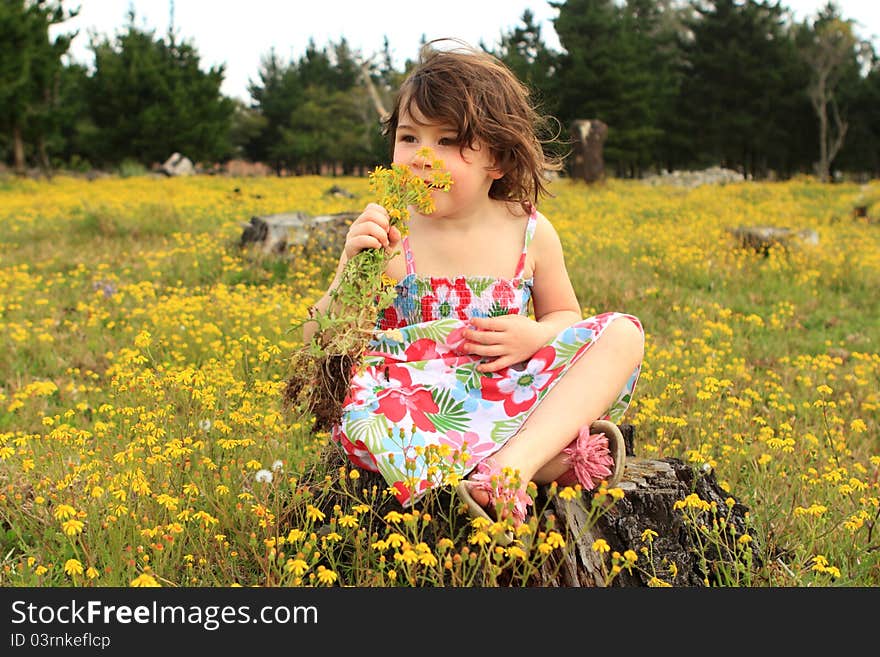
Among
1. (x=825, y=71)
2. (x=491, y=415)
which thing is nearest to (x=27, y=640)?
(x=491, y=415)

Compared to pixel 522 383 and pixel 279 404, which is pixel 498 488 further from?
pixel 279 404

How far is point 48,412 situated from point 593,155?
616 inches

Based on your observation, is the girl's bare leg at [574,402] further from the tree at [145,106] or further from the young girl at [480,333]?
the tree at [145,106]

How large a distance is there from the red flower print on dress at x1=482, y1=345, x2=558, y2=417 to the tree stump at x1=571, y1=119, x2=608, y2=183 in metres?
16.1

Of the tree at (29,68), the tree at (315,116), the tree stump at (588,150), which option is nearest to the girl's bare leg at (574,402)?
the tree stump at (588,150)

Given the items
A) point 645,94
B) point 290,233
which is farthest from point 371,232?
point 645,94

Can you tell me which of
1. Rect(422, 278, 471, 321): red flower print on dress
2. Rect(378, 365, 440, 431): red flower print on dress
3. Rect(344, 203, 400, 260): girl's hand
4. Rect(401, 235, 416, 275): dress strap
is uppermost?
Rect(344, 203, 400, 260): girl's hand

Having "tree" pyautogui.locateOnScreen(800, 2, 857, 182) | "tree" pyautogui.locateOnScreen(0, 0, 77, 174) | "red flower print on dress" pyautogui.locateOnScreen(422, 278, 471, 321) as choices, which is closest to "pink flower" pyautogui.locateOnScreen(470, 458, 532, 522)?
"red flower print on dress" pyautogui.locateOnScreen(422, 278, 471, 321)

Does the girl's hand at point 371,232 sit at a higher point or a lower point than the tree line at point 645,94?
lower

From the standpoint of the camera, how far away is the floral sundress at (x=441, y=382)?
7.88ft

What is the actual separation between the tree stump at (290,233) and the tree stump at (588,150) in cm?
1115

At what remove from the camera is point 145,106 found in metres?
32.0

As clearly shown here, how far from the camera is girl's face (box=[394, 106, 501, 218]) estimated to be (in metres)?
2.58

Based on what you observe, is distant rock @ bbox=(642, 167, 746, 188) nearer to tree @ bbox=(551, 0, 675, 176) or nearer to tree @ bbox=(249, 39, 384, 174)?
tree @ bbox=(551, 0, 675, 176)
